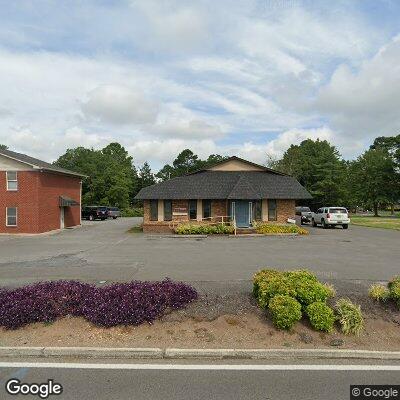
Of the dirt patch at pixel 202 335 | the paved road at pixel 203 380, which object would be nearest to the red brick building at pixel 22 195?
the dirt patch at pixel 202 335

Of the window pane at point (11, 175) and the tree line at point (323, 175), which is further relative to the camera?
the tree line at point (323, 175)

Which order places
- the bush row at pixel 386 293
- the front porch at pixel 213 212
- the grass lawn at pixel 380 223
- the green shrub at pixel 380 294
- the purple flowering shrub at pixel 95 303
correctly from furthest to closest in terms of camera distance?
the grass lawn at pixel 380 223 < the front porch at pixel 213 212 < the green shrub at pixel 380 294 < the bush row at pixel 386 293 < the purple flowering shrub at pixel 95 303

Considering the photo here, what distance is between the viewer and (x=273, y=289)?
23.0ft

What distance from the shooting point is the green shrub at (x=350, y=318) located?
21.1 ft

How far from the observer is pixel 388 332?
256 inches

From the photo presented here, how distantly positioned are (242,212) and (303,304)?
2469 centimetres

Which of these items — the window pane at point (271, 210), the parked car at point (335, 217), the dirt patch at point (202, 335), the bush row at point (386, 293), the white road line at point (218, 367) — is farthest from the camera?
the parked car at point (335, 217)

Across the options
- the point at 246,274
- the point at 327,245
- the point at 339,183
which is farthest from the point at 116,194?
the point at 246,274

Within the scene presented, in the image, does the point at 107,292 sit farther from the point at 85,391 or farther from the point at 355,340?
the point at 355,340

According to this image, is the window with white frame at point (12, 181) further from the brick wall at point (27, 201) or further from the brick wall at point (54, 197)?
the brick wall at point (54, 197)

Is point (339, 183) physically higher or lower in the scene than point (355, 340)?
higher

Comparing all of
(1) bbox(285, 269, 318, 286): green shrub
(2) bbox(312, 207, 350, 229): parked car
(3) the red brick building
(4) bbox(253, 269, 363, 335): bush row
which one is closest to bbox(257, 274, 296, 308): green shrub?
(4) bbox(253, 269, 363, 335): bush row

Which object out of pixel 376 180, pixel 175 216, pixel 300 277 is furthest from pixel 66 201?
pixel 376 180

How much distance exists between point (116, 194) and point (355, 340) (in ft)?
207
